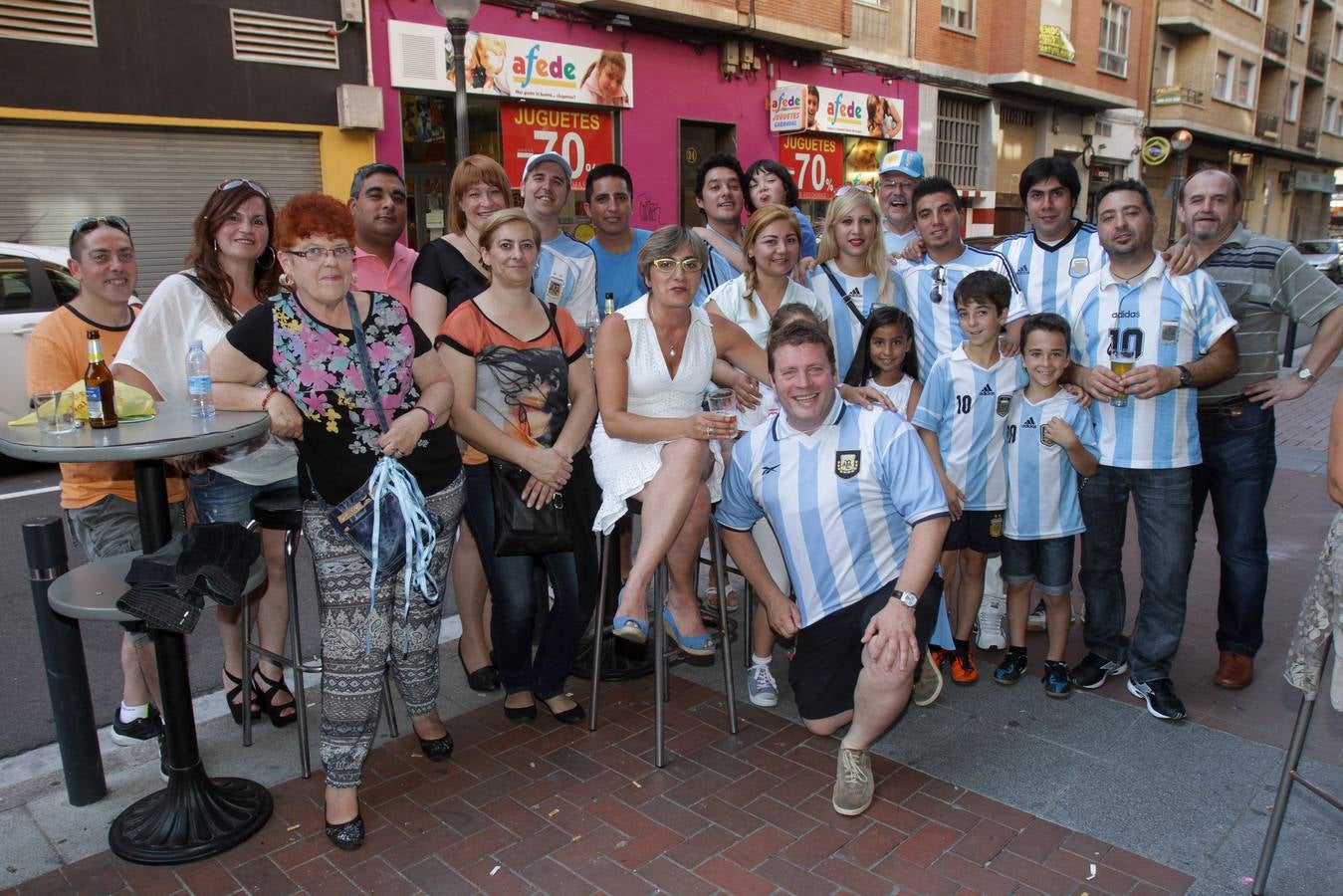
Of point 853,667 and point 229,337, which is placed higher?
point 229,337

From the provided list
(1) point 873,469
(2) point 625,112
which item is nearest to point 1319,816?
(1) point 873,469

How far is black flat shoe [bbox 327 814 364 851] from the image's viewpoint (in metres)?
3.08

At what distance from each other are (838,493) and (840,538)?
0.17 metres

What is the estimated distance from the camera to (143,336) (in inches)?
134

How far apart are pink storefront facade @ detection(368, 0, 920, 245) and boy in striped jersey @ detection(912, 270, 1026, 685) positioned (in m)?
9.92

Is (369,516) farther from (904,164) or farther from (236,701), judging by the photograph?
(904,164)

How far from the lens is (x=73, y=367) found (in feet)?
11.2

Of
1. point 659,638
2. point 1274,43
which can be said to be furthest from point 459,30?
point 1274,43

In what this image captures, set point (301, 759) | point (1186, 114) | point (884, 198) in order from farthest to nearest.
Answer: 1. point (1186, 114)
2. point (884, 198)
3. point (301, 759)

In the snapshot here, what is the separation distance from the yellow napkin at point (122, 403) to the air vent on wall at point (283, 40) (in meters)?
9.38

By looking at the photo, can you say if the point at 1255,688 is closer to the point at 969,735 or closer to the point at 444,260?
the point at 969,735

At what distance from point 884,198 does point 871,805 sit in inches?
138

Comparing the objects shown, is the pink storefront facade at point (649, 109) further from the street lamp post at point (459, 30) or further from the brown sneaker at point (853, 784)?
the brown sneaker at point (853, 784)

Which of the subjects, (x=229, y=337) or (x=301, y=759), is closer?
(x=229, y=337)
